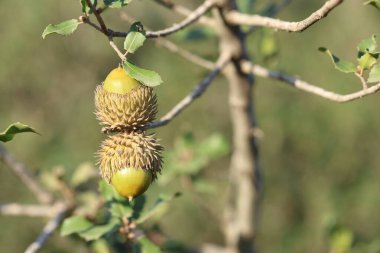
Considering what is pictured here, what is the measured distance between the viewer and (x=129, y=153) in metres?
1.12

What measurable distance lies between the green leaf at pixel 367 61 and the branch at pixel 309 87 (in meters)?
0.06

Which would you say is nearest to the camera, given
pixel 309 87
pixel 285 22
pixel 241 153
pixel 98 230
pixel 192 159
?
pixel 285 22

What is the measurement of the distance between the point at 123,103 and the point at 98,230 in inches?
16.4

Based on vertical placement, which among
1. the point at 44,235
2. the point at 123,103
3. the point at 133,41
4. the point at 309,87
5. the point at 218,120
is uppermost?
the point at 133,41

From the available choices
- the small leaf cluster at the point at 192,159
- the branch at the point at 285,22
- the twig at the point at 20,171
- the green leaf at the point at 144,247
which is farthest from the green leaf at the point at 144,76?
the small leaf cluster at the point at 192,159

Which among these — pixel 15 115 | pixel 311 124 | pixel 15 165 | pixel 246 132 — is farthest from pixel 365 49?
pixel 15 115

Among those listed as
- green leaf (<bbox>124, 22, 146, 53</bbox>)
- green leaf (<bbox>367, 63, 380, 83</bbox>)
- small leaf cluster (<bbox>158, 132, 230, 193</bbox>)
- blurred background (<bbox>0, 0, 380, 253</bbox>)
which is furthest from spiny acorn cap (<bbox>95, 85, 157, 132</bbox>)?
blurred background (<bbox>0, 0, 380, 253</bbox>)

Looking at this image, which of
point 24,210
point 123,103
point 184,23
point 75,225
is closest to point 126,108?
point 123,103

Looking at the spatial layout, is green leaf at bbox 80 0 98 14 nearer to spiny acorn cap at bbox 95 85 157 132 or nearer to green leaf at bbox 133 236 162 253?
spiny acorn cap at bbox 95 85 157 132

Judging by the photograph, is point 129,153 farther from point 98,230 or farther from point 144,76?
point 98,230

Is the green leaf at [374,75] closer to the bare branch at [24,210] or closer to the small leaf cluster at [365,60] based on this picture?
the small leaf cluster at [365,60]

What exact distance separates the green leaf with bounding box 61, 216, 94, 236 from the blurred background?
2.06 metres

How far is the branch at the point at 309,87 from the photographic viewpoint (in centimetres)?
112

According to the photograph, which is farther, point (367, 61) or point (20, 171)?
point (20, 171)
